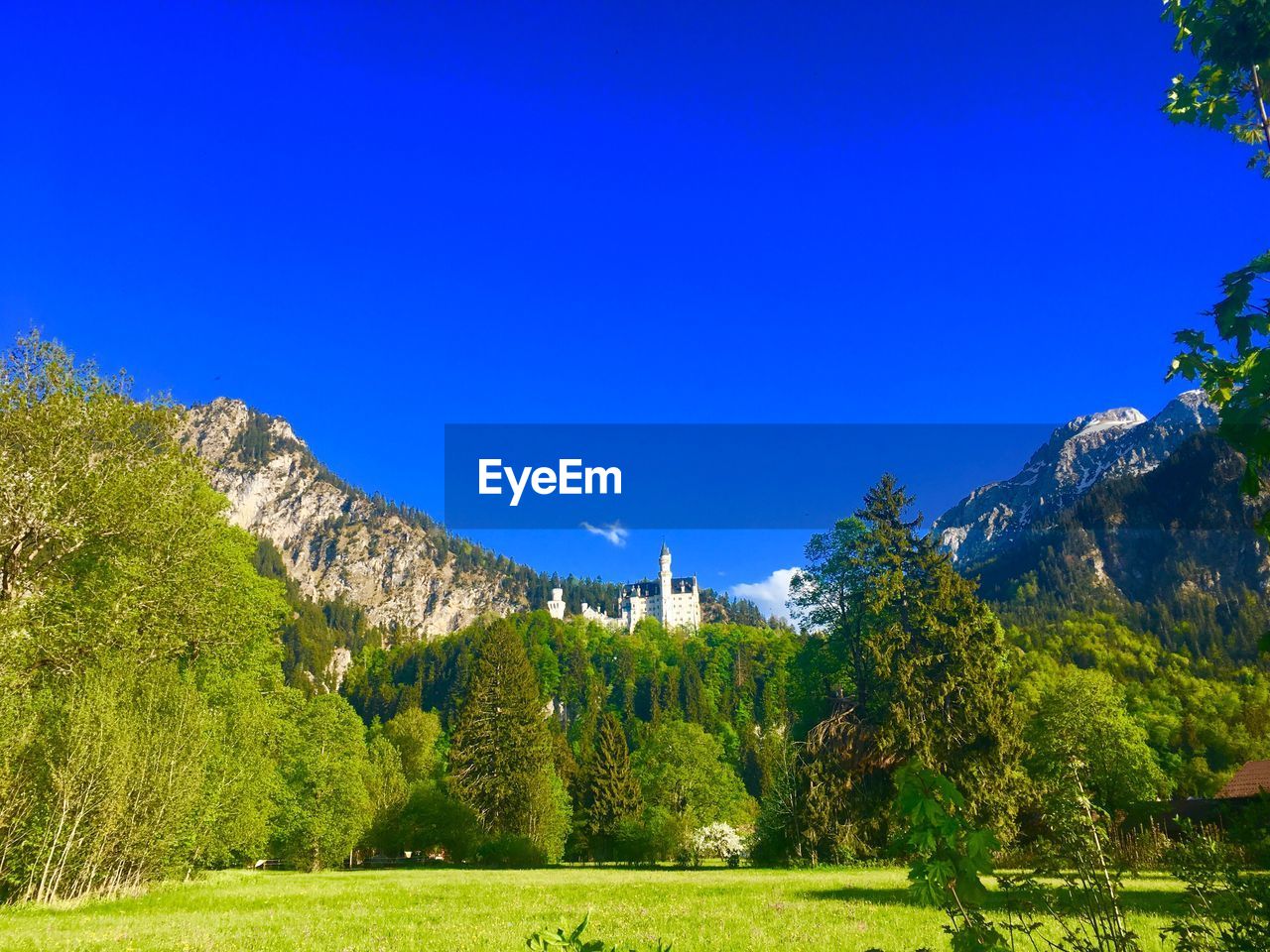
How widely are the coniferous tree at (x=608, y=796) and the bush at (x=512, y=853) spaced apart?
37.8 feet

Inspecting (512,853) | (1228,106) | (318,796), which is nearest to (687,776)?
(512,853)

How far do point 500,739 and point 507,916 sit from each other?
160 ft

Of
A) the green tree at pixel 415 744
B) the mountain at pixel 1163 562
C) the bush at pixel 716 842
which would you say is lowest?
the bush at pixel 716 842

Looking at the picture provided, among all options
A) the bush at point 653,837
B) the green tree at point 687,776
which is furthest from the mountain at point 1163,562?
the bush at point 653,837

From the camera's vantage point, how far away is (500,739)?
6341 centimetres

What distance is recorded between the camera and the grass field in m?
12.7

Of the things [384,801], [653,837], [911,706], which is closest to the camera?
[911,706]

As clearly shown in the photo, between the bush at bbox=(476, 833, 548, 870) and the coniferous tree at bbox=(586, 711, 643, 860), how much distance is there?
1153cm

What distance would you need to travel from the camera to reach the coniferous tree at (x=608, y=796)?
6650 centimetres

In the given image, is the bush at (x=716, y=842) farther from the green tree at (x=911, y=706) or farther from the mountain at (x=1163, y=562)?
the mountain at (x=1163, y=562)

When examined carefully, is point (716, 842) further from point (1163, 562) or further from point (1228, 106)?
point (1163, 562)

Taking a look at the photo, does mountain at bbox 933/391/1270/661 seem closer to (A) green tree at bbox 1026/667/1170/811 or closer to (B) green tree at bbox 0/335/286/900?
(A) green tree at bbox 1026/667/1170/811

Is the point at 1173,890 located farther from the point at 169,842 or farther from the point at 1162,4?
the point at 169,842

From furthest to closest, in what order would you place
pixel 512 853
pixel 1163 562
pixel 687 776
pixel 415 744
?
pixel 1163 562 → pixel 415 744 → pixel 687 776 → pixel 512 853
